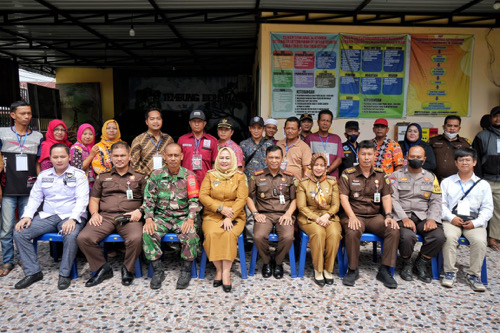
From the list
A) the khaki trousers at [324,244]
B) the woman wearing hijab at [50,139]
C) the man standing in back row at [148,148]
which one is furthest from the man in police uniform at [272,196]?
the woman wearing hijab at [50,139]

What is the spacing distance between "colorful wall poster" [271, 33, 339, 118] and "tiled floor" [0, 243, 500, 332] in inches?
124

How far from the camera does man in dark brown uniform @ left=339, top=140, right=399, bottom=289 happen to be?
3094 millimetres

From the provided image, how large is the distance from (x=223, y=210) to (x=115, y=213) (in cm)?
116

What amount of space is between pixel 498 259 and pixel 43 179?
5.19m

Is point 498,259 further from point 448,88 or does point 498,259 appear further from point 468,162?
point 448,88

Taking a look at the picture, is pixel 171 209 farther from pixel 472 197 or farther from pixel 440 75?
pixel 440 75

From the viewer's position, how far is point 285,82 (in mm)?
5379

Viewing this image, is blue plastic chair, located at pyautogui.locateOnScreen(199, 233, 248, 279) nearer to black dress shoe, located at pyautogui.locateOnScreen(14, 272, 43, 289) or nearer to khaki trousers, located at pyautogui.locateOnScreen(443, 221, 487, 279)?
black dress shoe, located at pyautogui.locateOnScreen(14, 272, 43, 289)

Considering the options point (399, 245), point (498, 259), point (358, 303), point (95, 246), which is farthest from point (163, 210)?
point (498, 259)

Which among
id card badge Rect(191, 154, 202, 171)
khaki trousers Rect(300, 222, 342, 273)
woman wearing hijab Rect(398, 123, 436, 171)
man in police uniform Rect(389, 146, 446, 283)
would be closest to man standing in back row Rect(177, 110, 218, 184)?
id card badge Rect(191, 154, 202, 171)

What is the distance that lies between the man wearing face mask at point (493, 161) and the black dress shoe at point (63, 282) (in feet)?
16.3

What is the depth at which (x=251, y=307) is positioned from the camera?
2.62 m

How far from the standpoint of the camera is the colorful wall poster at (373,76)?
17.6 ft

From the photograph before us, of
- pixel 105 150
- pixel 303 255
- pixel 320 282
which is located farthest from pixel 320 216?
pixel 105 150
